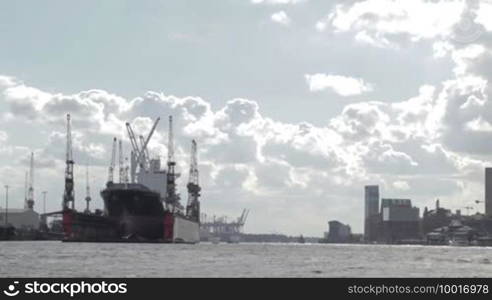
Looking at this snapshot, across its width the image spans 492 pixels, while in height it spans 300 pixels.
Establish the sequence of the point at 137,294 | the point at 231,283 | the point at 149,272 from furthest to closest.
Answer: the point at 149,272, the point at 231,283, the point at 137,294

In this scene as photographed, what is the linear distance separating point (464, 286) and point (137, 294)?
17.8 metres

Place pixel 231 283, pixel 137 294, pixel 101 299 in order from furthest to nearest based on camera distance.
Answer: pixel 231 283 → pixel 137 294 → pixel 101 299

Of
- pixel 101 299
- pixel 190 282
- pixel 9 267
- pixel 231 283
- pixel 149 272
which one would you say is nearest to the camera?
pixel 101 299

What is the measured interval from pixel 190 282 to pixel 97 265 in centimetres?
5460

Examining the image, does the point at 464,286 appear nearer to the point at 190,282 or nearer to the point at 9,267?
the point at 190,282

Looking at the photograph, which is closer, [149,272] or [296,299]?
[296,299]

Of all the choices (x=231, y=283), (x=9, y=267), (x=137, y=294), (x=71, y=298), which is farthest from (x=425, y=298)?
(x=9, y=267)

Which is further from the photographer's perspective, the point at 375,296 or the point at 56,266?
the point at 56,266

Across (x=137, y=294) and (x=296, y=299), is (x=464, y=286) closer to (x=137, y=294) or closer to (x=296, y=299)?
(x=296, y=299)

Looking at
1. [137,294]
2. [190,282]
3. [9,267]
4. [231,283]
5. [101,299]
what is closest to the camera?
[101,299]

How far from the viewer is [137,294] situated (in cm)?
4684

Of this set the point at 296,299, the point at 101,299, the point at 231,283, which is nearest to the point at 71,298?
the point at 101,299

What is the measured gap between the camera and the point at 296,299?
51.7 meters

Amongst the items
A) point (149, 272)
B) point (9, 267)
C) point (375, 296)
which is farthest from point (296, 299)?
point (9, 267)
